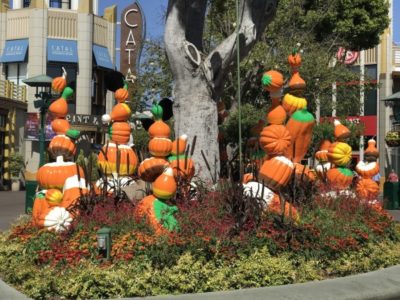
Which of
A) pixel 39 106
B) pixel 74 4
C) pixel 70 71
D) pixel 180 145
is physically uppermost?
pixel 74 4

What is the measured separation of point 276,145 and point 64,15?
31.5 m

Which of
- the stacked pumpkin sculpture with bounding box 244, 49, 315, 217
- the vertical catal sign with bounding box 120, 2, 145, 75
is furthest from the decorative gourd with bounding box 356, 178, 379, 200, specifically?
the vertical catal sign with bounding box 120, 2, 145, 75

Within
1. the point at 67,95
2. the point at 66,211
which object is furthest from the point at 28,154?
the point at 66,211

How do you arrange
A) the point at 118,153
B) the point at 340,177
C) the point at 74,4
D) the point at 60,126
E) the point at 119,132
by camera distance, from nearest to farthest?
the point at 118,153, the point at 60,126, the point at 119,132, the point at 340,177, the point at 74,4

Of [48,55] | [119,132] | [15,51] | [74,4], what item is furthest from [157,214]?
[74,4]

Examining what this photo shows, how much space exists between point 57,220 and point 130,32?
3087 centimetres

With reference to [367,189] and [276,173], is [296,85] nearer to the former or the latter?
[276,173]

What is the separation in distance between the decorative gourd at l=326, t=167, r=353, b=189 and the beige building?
2676 cm

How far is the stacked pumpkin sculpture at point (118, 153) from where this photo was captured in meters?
9.04

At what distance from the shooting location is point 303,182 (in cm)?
895

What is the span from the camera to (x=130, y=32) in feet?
122

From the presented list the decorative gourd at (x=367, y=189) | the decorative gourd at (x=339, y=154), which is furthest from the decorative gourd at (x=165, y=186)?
the decorative gourd at (x=339, y=154)

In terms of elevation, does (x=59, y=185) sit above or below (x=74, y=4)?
below

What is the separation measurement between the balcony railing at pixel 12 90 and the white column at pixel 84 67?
3.39 meters
